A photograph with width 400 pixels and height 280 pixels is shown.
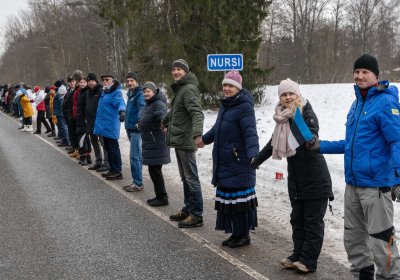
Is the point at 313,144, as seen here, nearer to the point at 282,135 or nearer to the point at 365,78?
the point at 282,135

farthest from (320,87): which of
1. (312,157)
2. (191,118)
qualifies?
(312,157)

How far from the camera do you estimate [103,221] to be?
20.2ft

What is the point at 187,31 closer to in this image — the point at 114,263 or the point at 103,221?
the point at 103,221

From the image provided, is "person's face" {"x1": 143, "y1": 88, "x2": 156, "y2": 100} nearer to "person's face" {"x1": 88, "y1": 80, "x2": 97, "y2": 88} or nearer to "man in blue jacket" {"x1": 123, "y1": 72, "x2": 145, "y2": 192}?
"man in blue jacket" {"x1": 123, "y1": 72, "x2": 145, "y2": 192}

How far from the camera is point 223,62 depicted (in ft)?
35.3

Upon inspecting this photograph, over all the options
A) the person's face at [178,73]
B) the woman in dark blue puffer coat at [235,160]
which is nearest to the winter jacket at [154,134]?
the person's face at [178,73]

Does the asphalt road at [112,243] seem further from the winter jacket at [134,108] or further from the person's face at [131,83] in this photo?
the person's face at [131,83]

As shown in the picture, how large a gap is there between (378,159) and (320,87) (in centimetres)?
1536

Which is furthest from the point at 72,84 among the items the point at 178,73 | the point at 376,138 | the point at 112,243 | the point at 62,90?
the point at 376,138

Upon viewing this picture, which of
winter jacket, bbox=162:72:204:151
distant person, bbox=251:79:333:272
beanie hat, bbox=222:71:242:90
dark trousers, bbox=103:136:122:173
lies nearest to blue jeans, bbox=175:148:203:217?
winter jacket, bbox=162:72:204:151

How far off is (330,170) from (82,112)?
5.65 metres

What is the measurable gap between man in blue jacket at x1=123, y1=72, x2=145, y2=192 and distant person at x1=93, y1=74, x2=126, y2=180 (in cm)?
76

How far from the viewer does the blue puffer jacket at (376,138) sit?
3480 millimetres

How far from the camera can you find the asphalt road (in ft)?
14.5
